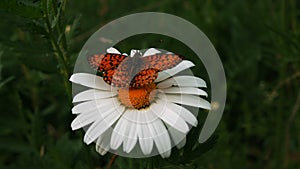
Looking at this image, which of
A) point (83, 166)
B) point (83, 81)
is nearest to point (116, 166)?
point (83, 166)

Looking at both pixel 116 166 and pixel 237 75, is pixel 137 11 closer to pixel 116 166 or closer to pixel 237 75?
pixel 237 75

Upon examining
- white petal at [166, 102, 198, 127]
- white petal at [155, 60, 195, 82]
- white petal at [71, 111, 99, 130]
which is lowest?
white petal at [71, 111, 99, 130]

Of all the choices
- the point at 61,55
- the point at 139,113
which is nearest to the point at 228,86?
the point at 61,55

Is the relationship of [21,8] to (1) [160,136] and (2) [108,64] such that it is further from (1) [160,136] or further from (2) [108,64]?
(1) [160,136]

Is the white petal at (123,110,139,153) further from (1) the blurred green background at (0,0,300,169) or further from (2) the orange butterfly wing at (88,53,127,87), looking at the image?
(1) the blurred green background at (0,0,300,169)

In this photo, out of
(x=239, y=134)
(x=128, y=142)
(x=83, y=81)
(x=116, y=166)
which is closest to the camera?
(x=128, y=142)

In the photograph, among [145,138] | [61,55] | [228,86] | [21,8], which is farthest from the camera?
[228,86]

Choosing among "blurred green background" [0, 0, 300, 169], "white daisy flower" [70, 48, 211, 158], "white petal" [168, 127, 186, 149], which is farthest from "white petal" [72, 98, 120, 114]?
"blurred green background" [0, 0, 300, 169]
